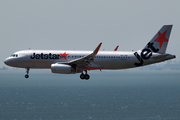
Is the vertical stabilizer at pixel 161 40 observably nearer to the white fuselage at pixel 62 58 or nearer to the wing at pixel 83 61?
the white fuselage at pixel 62 58

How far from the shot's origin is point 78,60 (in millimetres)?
52969

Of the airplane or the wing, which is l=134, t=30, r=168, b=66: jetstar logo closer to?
the airplane

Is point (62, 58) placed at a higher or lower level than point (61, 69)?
higher

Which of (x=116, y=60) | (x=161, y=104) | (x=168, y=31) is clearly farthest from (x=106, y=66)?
(x=161, y=104)

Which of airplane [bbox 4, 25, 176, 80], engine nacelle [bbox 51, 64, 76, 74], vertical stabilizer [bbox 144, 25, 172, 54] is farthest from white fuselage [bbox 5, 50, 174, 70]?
vertical stabilizer [bbox 144, 25, 172, 54]

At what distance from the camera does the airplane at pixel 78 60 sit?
53925 mm

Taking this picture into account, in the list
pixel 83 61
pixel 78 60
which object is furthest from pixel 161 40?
pixel 78 60

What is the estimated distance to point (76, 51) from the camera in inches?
2218

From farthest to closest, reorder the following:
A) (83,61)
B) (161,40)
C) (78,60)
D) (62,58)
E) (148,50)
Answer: (161,40)
(148,50)
(62,58)
(83,61)
(78,60)

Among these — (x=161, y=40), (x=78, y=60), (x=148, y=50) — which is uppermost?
(x=161, y=40)

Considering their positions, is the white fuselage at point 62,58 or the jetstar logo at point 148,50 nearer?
the white fuselage at point 62,58

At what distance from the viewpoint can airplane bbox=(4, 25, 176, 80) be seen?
53.9 meters

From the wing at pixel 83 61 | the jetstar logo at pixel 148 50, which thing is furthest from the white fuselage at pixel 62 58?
the wing at pixel 83 61

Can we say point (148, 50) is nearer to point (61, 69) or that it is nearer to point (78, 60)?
point (78, 60)
